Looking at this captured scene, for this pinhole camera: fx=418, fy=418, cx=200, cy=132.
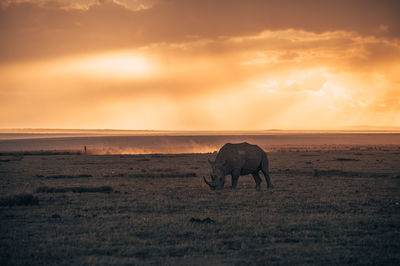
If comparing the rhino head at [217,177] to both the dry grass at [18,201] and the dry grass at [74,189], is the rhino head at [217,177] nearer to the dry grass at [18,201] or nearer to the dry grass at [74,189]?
the dry grass at [74,189]

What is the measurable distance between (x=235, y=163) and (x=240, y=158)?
50cm

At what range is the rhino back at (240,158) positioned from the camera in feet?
86.9

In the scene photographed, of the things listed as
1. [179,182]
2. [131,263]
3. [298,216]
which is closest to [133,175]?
[179,182]

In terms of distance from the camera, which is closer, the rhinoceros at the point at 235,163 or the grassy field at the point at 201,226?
the grassy field at the point at 201,226

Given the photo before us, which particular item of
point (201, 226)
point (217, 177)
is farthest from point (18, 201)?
point (217, 177)

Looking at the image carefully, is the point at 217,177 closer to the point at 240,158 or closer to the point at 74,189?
the point at 240,158

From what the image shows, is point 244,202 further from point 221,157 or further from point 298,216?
point 221,157

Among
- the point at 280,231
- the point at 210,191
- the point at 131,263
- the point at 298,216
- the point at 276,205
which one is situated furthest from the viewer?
the point at 210,191

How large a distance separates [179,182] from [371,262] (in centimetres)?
1996

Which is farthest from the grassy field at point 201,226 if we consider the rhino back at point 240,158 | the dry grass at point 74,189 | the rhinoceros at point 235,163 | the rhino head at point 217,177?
the rhino back at point 240,158

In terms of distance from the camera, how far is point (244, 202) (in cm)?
2089

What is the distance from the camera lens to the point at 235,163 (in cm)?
2652

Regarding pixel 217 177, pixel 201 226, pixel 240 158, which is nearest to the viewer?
pixel 201 226

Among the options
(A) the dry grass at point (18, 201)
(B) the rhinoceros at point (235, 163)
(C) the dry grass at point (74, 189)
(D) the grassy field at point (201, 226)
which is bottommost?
(D) the grassy field at point (201, 226)
